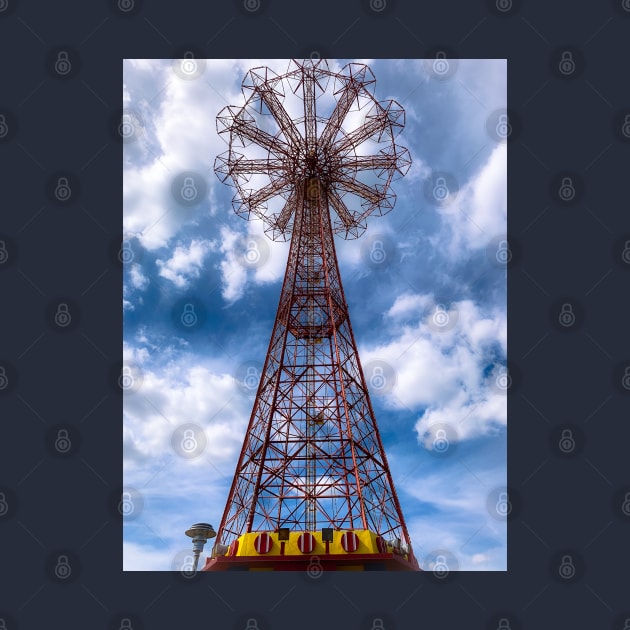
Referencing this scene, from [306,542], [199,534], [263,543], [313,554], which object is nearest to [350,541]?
[313,554]

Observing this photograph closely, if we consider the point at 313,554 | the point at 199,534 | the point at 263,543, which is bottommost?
the point at 313,554

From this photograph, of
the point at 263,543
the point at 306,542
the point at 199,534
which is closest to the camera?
the point at 306,542

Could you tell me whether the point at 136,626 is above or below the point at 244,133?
below

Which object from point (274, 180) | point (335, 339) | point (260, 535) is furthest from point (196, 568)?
point (274, 180)

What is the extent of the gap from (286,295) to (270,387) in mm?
6484

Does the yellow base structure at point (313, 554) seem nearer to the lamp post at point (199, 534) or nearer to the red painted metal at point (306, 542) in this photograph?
the red painted metal at point (306, 542)

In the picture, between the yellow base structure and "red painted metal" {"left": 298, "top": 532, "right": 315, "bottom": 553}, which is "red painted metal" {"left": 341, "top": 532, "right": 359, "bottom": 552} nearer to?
the yellow base structure

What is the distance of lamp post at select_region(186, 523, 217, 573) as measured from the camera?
2903 centimetres

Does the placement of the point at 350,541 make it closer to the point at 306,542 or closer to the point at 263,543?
the point at 306,542

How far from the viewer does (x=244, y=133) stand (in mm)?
31719

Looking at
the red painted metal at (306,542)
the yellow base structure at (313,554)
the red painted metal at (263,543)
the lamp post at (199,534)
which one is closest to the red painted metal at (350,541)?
the yellow base structure at (313,554)

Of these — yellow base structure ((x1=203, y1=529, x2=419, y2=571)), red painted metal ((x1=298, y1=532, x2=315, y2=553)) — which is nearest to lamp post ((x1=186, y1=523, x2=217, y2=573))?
yellow base structure ((x1=203, y1=529, x2=419, y2=571))

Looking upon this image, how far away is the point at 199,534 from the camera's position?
95.5 feet

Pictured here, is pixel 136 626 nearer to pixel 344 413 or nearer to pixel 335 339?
pixel 344 413
